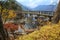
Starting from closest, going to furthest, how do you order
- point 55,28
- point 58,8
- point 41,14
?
point 55,28 < point 58,8 < point 41,14

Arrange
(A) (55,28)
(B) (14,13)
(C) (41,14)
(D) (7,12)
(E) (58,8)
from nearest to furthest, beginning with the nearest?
(A) (55,28), (E) (58,8), (C) (41,14), (D) (7,12), (B) (14,13)

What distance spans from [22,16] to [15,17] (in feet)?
2.07

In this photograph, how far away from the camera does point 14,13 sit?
16.9m

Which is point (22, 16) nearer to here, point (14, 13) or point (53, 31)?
point (14, 13)

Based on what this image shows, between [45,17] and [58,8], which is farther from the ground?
[58,8]

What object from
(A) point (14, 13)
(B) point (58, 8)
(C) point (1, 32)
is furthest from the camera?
(A) point (14, 13)

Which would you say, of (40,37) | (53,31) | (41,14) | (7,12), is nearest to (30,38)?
(40,37)

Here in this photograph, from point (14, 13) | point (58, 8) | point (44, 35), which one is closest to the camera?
point (44, 35)

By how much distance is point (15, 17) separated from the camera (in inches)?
673

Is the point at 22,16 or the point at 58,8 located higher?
the point at 58,8

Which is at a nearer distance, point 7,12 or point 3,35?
point 3,35

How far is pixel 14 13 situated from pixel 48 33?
1085 cm

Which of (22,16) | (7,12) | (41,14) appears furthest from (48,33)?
(22,16)

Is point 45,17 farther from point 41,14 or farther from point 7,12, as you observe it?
point 7,12
